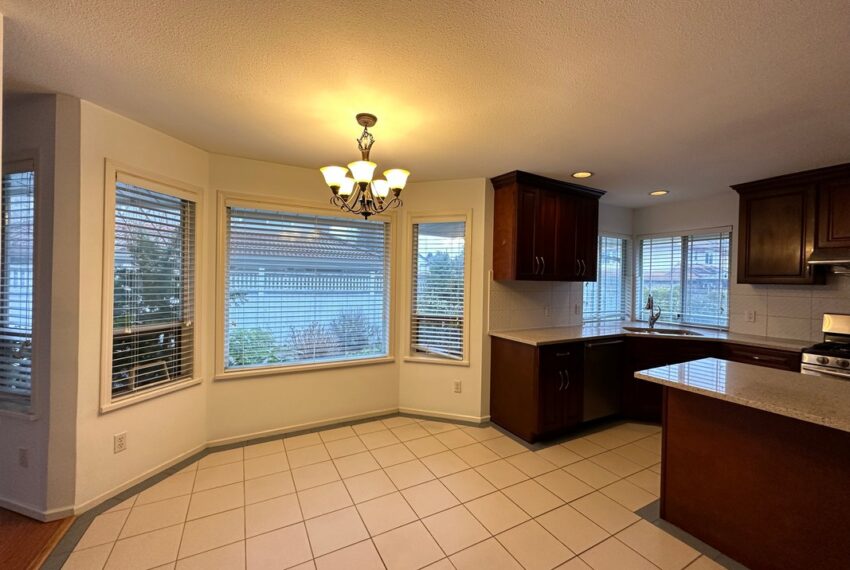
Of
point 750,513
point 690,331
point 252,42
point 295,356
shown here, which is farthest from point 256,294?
point 690,331

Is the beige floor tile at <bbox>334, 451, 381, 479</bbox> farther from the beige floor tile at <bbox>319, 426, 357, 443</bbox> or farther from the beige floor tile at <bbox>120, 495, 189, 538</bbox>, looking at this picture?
the beige floor tile at <bbox>120, 495, 189, 538</bbox>

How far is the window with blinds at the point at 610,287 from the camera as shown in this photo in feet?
14.5

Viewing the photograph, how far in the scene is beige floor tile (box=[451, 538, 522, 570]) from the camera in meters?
1.74

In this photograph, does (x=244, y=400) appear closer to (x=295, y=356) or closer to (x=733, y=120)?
(x=295, y=356)

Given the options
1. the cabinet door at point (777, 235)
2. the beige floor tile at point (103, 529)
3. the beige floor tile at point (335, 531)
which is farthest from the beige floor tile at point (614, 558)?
the cabinet door at point (777, 235)

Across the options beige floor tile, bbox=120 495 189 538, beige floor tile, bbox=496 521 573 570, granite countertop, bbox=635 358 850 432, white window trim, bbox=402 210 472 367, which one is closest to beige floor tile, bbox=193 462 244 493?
beige floor tile, bbox=120 495 189 538

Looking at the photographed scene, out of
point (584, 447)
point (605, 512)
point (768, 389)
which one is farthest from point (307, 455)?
point (768, 389)

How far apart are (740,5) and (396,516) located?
2830mm

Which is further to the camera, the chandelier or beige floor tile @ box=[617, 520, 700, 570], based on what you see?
the chandelier

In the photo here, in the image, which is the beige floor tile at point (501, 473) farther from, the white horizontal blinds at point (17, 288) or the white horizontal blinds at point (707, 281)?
the white horizontal blinds at point (707, 281)

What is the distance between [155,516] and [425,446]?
6.01 ft

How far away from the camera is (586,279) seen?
12.3 feet

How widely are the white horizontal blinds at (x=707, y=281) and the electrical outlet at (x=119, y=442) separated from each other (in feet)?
17.9

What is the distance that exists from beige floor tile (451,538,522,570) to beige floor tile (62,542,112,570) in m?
1.74
